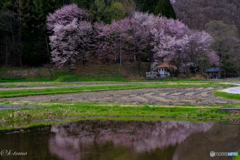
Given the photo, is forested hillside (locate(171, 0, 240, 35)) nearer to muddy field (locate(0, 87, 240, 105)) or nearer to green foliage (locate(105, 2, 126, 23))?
green foliage (locate(105, 2, 126, 23))

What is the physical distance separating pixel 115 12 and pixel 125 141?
5530 centimetres

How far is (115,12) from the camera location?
197 feet

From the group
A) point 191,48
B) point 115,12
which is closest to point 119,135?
point 191,48

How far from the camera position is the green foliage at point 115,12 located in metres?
59.8

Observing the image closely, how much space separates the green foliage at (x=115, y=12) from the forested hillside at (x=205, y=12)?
43.6m

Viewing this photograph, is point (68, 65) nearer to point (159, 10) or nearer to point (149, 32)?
point (149, 32)

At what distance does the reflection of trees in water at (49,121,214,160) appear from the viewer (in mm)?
7578

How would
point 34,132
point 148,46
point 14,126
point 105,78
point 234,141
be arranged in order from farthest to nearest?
point 148,46
point 105,78
point 14,126
point 34,132
point 234,141

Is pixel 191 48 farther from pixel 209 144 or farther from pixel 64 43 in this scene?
pixel 209 144

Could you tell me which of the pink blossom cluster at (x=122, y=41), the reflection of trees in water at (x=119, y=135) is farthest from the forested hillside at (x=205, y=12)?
the reflection of trees in water at (x=119, y=135)

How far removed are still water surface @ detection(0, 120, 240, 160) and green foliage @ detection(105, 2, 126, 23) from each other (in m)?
51.8

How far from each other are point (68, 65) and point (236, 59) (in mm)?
43638

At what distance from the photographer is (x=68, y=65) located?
5406cm

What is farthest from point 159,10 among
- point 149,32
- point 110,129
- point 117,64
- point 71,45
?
point 110,129
